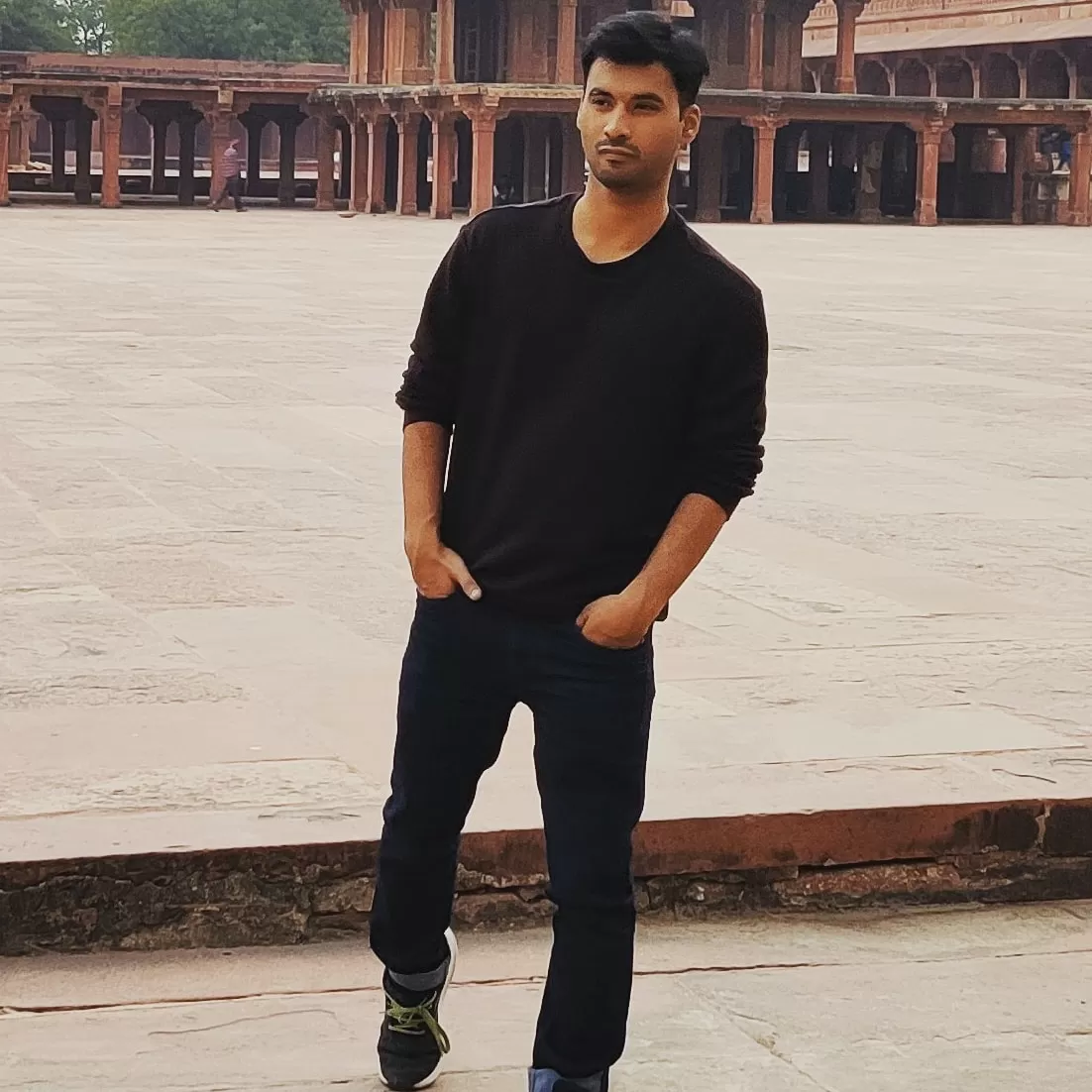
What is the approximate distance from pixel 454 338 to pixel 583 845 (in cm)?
70

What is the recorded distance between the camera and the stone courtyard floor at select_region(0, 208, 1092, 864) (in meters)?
4.52

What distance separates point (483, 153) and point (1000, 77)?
1794 cm

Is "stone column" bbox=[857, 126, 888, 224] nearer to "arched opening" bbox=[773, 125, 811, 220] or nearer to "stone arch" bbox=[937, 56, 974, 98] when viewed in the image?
"arched opening" bbox=[773, 125, 811, 220]

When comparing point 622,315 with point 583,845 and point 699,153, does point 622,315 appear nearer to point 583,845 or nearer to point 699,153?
point 583,845

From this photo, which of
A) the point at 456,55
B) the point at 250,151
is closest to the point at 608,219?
the point at 456,55

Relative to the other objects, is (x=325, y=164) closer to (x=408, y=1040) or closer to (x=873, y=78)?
(x=873, y=78)

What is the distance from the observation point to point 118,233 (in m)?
33.1

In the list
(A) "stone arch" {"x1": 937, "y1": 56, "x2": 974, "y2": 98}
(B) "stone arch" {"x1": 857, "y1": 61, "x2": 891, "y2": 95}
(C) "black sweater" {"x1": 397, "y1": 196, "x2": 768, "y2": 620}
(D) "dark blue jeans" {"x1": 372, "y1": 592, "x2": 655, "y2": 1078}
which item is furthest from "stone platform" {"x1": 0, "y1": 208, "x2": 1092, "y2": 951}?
(B) "stone arch" {"x1": 857, "y1": 61, "x2": 891, "y2": 95}

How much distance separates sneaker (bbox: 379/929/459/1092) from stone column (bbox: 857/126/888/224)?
4265 cm

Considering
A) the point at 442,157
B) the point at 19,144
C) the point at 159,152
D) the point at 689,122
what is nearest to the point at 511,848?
the point at 689,122

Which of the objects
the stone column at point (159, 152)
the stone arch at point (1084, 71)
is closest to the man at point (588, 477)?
the stone column at point (159, 152)

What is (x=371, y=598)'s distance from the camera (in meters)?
6.56

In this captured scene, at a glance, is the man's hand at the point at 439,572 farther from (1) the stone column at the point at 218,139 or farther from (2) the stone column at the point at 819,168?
(2) the stone column at the point at 819,168

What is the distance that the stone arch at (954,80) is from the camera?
55.4 meters
